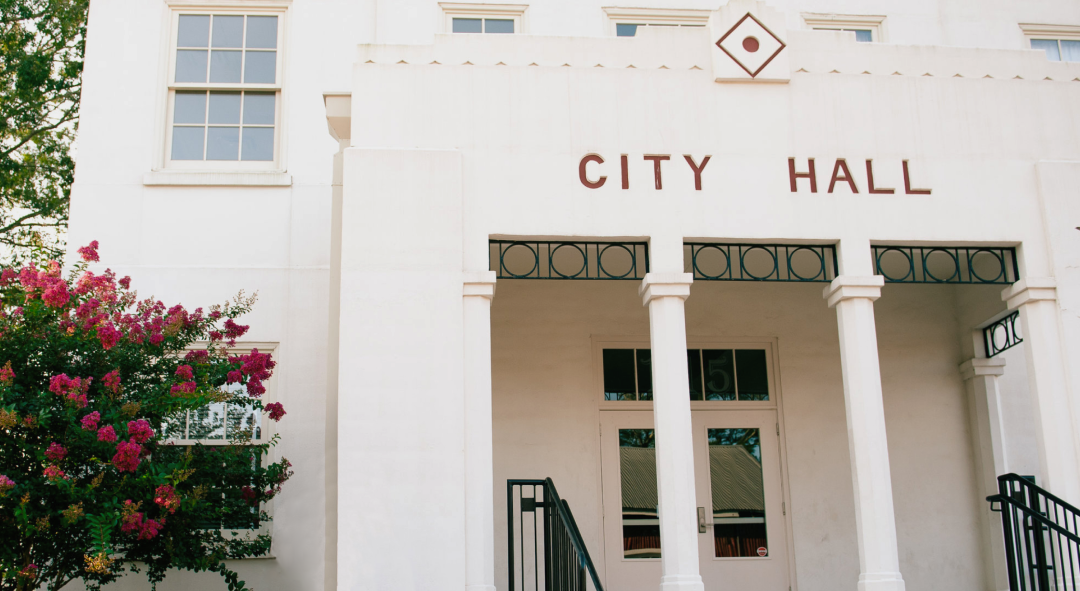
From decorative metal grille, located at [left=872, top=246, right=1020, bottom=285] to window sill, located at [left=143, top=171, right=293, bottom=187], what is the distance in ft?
19.1

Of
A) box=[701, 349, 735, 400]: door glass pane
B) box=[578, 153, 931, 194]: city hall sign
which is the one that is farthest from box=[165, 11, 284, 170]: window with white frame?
box=[701, 349, 735, 400]: door glass pane

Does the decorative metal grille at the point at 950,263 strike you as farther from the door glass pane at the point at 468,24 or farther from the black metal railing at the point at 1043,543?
the door glass pane at the point at 468,24

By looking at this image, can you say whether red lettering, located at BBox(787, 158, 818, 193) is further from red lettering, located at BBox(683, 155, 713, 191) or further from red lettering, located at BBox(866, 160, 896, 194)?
red lettering, located at BBox(683, 155, 713, 191)

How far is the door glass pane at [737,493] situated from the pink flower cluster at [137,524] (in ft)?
17.6

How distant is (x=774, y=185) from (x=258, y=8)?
609 centimetres

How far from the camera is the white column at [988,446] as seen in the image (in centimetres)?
977

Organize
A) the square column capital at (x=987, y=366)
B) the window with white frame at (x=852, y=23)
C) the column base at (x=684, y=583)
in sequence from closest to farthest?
the column base at (x=684, y=583) < the square column capital at (x=987, y=366) < the window with white frame at (x=852, y=23)

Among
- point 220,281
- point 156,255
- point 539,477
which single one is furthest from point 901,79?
point 156,255

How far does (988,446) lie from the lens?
32.7 ft

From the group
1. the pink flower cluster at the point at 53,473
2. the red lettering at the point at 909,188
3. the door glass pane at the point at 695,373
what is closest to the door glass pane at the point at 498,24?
the door glass pane at the point at 695,373

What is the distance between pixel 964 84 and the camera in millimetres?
8273

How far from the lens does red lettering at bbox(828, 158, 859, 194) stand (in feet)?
25.9

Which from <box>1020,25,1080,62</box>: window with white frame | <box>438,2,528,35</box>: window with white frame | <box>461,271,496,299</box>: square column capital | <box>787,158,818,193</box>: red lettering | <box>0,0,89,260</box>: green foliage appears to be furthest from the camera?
<box>0,0,89,260</box>: green foliage

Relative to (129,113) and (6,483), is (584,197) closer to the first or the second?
(6,483)
